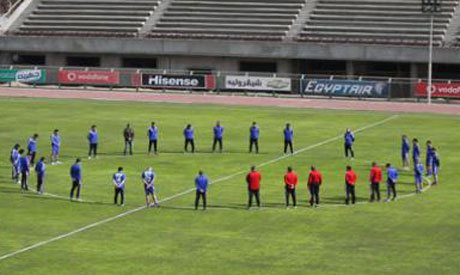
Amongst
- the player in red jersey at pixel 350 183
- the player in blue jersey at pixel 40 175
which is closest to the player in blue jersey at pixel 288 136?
the player in red jersey at pixel 350 183

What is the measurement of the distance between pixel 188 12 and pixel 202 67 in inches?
260

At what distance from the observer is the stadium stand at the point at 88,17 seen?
93375 mm

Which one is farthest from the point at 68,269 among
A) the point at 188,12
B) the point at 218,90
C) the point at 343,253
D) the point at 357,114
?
the point at 188,12

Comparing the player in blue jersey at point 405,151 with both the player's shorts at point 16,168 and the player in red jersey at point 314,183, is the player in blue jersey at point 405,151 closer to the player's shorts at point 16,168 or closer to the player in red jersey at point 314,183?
the player in red jersey at point 314,183

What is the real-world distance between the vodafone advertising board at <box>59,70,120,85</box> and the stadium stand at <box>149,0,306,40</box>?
8290 mm

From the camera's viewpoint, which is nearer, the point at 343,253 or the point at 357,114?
the point at 343,253

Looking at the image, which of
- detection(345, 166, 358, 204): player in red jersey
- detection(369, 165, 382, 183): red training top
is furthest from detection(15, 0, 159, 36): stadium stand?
detection(369, 165, 382, 183): red training top

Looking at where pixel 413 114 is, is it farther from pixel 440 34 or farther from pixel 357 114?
pixel 440 34

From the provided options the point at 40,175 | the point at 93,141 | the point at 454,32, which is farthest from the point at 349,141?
the point at 454,32

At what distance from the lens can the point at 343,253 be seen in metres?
30.3

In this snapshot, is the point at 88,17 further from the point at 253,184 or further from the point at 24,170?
the point at 253,184

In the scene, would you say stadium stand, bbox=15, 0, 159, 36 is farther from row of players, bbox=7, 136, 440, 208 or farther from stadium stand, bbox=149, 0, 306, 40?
row of players, bbox=7, 136, 440, 208

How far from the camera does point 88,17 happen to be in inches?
3767

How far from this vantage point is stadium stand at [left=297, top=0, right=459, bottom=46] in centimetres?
8500
